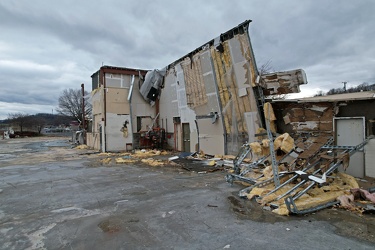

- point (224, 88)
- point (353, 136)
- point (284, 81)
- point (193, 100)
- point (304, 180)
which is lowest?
point (304, 180)

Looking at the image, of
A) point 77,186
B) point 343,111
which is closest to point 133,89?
point 77,186

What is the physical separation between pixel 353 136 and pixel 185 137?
8579 millimetres

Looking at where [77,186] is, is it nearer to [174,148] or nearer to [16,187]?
[16,187]

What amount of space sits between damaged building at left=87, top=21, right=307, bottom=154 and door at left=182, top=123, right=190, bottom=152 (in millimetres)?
57

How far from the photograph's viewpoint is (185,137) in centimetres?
1388

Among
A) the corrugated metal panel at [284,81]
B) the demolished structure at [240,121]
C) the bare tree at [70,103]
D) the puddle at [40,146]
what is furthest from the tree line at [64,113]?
the corrugated metal panel at [284,81]

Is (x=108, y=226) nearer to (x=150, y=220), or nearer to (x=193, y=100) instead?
(x=150, y=220)

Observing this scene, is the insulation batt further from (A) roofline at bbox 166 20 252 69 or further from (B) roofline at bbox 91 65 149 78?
(B) roofline at bbox 91 65 149 78

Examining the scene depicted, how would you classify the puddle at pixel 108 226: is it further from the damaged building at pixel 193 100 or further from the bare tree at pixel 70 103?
the bare tree at pixel 70 103

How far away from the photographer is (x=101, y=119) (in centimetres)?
1512

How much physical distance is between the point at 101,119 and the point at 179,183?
9.97m

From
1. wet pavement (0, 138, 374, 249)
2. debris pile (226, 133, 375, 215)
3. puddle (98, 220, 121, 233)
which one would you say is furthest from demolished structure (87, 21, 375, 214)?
puddle (98, 220, 121, 233)

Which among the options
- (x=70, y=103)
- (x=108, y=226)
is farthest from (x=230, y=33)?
(x=70, y=103)

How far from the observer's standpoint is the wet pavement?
3.34m
